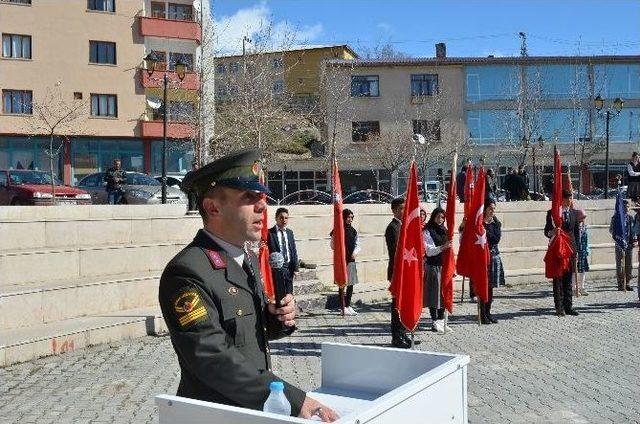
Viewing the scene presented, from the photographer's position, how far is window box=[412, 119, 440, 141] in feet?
150

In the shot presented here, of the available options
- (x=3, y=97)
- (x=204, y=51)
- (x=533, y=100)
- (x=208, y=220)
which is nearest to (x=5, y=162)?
(x=3, y=97)

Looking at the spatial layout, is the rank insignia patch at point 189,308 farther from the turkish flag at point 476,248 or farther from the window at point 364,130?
the window at point 364,130

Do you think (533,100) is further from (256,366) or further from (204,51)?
(256,366)

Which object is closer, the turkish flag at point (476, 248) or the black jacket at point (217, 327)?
the black jacket at point (217, 327)

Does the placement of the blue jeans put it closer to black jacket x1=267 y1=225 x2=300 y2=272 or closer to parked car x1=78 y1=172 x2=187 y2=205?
parked car x1=78 y1=172 x2=187 y2=205

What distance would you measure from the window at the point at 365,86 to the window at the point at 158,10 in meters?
13.0

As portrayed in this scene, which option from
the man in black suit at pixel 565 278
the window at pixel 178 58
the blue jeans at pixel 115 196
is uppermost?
the window at pixel 178 58

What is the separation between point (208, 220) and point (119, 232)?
36.0 ft

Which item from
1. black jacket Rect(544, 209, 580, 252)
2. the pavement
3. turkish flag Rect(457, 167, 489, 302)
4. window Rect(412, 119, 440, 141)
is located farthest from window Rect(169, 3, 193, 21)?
turkish flag Rect(457, 167, 489, 302)

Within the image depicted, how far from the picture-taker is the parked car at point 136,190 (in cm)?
2075

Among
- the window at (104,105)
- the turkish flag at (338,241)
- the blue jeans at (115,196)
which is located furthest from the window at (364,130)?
the turkish flag at (338,241)

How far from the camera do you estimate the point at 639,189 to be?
2091cm

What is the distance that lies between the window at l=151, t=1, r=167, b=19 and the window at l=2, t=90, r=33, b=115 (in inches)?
367

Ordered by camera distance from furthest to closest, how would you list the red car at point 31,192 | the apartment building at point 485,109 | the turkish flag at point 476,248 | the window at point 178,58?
the apartment building at point 485,109 < the window at point 178,58 < the red car at point 31,192 < the turkish flag at point 476,248
